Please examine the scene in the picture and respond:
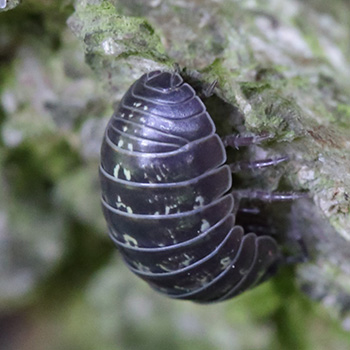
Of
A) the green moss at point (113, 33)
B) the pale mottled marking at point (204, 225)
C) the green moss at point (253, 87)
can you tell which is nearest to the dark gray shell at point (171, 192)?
the pale mottled marking at point (204, 225)

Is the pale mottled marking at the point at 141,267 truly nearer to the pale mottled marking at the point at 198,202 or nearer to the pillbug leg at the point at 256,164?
the pale mottled marking at the point at 198,202

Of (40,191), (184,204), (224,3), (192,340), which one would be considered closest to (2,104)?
(40,191)

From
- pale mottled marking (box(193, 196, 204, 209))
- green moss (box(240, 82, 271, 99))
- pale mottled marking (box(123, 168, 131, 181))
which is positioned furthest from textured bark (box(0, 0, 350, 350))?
pale mottled marking (box(123, 168, 131, 181))

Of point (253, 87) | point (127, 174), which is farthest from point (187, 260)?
point (253, 87)

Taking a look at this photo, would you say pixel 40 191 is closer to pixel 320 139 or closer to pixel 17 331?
pixel 17 331

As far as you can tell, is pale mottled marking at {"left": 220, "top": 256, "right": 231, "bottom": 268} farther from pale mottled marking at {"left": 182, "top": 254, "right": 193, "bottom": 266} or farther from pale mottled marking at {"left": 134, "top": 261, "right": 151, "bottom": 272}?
pale mottled marking at {"left": 134, "top": 261, "right": 151, "bottom": 272}

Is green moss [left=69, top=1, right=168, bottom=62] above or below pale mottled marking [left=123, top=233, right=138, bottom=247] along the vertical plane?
above

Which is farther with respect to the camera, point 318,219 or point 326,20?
point 318,219
